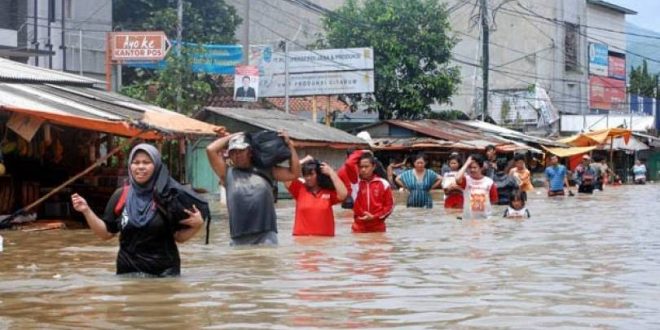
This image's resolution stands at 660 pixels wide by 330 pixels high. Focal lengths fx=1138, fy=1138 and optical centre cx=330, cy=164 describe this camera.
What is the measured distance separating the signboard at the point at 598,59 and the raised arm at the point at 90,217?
50376 mm

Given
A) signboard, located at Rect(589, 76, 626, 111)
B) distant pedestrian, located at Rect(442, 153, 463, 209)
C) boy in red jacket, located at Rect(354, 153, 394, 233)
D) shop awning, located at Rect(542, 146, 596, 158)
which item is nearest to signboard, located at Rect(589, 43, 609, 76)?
signboard, located at Rect(589, 76, 626, 111)

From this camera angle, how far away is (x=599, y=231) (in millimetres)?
16422

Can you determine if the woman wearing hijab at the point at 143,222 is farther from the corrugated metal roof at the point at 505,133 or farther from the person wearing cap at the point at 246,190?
the corrugated metal roof at the point at 505,133

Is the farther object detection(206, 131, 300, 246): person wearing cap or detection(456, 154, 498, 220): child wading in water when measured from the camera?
detection(456, 154, 498, 220): child wading in water

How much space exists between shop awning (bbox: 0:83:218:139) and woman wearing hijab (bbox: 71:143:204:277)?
27.1ft

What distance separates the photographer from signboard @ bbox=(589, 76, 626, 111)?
2243 inches

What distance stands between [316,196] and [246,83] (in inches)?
885

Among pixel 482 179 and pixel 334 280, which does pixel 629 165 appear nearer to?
pixel 482 179

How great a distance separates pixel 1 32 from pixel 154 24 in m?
11.0

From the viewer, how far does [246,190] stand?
35.4 ft

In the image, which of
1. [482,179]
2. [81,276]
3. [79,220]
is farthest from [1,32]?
[81,276]

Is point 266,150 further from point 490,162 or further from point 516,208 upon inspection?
point 490,162

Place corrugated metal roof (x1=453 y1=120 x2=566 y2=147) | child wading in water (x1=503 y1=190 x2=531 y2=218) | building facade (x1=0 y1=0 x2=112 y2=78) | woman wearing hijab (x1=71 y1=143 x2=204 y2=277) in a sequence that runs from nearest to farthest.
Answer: woman wearing hijab (x1=71 y1=143 x2=204 y2=277), child wading in water (x1=503 y1=190 x2=531 y2=218), building facade (x1=0 y1=0 x2=112 y2=78), corrugated metal roof (x1=453 y1=120 x2=566 y2=147)

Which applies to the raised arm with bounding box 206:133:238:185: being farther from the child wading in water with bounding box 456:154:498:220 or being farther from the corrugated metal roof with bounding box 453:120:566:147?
the corrugated metal roof with bounding box 453:120:566:147
